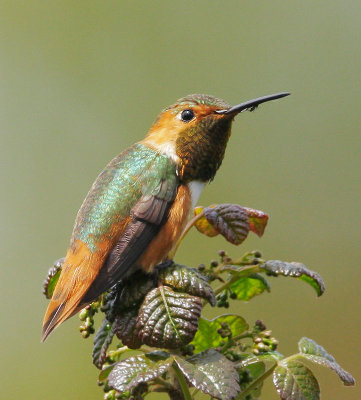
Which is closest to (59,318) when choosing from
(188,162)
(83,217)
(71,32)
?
(83,217)

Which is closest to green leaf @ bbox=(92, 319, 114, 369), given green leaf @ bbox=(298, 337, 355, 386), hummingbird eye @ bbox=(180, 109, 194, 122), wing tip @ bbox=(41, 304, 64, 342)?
wing tip @ bbox=(41, 304, 64, 342)

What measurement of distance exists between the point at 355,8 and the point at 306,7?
0.45 metres

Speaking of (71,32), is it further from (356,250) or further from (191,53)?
(356,250)

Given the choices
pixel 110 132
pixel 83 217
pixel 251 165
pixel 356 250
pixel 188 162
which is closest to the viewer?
pixel 83 217

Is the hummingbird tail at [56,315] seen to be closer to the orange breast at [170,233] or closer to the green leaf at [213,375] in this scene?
the orange breast at [170,233]

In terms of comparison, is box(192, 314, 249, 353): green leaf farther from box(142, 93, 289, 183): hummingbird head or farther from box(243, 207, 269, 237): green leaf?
box(142, 93, 289, 183): hummingbird head

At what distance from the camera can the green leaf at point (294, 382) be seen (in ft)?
4.58

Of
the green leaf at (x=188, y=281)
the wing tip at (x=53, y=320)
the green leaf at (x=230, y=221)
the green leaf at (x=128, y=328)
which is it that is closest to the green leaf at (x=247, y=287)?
the green leaf at (x=230, y=221)

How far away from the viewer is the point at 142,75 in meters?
5.57

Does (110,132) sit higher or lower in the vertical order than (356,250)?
higher

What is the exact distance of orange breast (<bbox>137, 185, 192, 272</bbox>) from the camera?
173 cm

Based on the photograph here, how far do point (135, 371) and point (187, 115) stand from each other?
2.95ft

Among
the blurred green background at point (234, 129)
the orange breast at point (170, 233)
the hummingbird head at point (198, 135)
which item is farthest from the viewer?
the blurred green background at point (234, 129)

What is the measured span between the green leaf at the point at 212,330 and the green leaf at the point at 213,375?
297 mm
